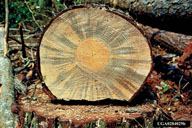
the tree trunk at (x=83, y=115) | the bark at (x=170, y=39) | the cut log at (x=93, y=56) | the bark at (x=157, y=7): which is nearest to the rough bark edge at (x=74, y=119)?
the tree trunk at (x=83, y=115)

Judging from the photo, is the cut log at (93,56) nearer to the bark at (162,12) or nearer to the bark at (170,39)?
the bark at (170,39)

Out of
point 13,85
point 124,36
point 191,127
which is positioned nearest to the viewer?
point 124,36

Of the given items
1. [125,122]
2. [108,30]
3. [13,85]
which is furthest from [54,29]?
[125,122]

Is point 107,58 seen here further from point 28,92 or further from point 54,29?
point 28,92

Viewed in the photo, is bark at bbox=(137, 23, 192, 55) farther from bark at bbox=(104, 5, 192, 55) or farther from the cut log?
the cut log

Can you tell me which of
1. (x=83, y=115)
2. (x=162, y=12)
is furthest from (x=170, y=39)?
(x=83, y=115)

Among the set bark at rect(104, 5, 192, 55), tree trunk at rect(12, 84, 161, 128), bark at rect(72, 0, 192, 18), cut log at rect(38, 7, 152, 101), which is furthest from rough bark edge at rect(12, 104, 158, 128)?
bark at rect(72, 0, 192, 18)
